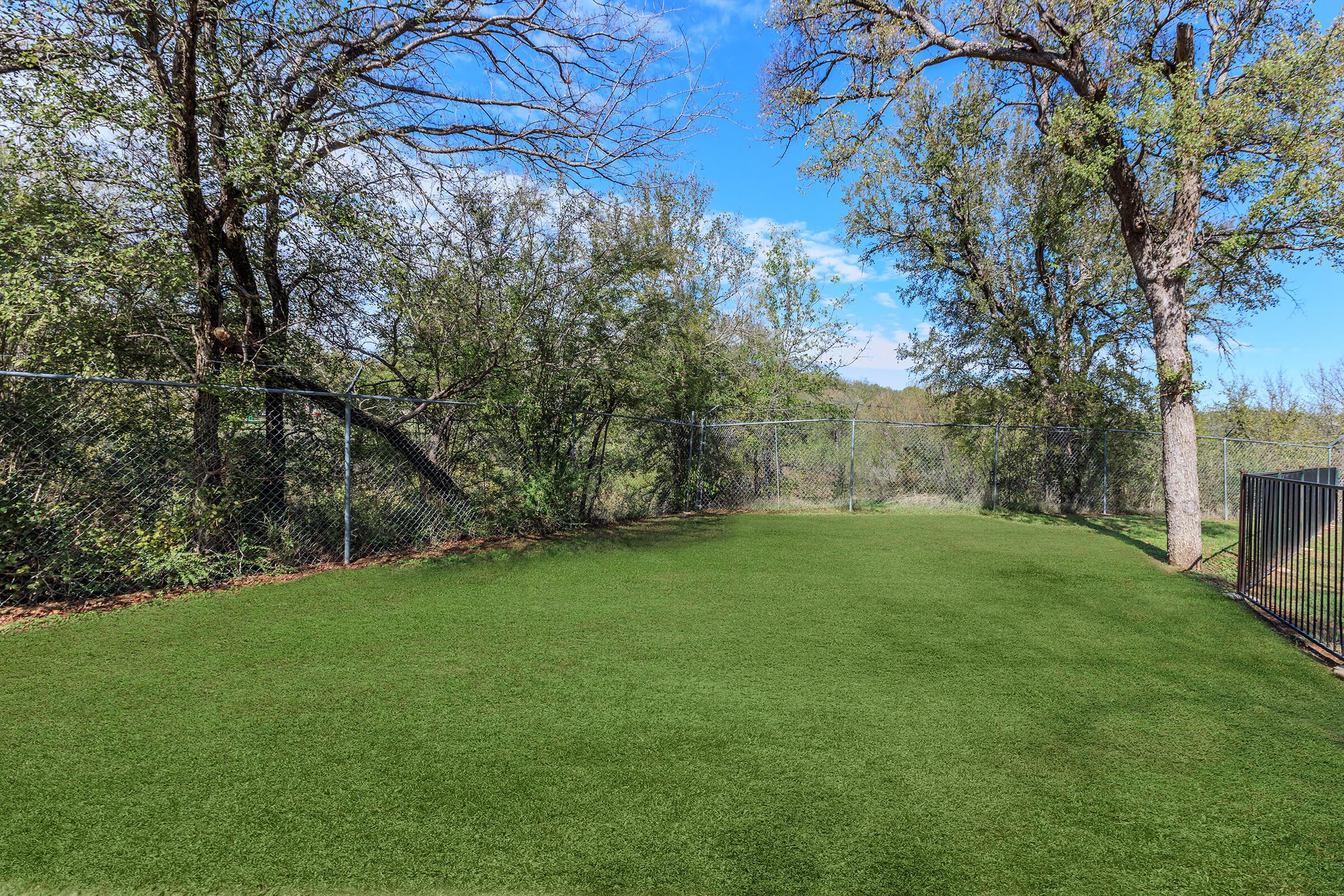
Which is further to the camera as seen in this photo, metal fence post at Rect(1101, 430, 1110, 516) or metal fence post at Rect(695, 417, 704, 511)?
metal fence post at Rect(1101, 430, 1110, 516)

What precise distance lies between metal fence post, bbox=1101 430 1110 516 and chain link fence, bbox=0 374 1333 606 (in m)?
0.08

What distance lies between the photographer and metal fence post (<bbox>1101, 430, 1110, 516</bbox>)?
1094 cm

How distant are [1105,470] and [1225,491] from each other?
8.74 ft

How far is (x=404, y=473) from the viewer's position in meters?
6.47

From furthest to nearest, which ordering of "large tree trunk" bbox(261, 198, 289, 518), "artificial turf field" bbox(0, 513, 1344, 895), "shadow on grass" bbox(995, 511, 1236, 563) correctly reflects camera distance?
1. "shadow on grass" bbox(995, 511, 1236, 563)
2. "large tree trunk" bbox(261, 198, 289, 518)
3. "artificial turf field" bbox(0, 513, 1344, 895)

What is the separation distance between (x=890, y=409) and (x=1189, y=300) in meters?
5.66

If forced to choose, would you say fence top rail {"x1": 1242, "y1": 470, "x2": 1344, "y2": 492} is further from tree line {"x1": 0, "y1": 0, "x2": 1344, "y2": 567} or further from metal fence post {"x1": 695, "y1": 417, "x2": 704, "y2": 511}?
metal fence post {"x1": 695, "y1": 417, "x2": 704, "y2": 511}

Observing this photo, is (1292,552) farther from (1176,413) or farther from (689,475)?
(689,475)

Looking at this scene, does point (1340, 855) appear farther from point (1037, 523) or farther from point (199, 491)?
point (1037, 523)

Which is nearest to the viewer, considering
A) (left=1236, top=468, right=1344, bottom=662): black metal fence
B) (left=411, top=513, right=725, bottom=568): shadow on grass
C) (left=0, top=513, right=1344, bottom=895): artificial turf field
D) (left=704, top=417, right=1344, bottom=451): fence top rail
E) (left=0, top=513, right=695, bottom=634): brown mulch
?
(left=0, top=513, right=1344, bottom=895): artificial turf field

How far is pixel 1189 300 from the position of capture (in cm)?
993

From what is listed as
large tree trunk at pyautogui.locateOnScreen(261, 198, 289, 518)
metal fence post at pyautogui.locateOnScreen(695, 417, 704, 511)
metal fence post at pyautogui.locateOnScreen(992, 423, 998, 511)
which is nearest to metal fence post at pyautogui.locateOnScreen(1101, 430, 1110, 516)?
metal fence post at pyautogui.locateOnScreen(992, 423, 998, 511)

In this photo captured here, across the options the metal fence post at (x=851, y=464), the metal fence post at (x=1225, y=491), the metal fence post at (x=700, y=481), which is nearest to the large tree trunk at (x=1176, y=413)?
the metal fence post at (x=851, y=464)

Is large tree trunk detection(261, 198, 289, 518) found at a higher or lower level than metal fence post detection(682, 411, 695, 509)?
higher
